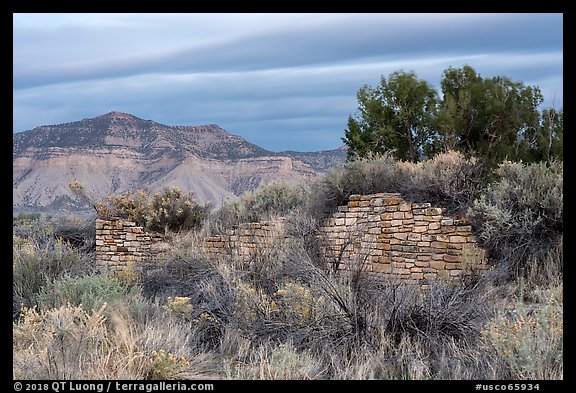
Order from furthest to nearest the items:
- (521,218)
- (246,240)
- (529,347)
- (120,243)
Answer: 1. (120,243)
2. (246,240)
3. (521,218)
4. (529,347)

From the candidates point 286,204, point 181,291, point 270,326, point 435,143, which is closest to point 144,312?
point 270,326

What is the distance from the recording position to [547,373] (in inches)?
237

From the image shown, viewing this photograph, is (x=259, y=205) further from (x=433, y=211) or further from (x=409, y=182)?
(x=433, y=211)

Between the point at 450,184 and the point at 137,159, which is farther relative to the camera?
the point at 137,159

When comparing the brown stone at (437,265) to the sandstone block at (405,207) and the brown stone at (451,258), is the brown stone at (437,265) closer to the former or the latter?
the brown stone at (451,258)

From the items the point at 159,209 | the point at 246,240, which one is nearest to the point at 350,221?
the point at 246,240

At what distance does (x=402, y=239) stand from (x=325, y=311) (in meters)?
4.85


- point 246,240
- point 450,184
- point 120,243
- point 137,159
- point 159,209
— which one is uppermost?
point 137,159

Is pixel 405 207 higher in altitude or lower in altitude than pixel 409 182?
lower

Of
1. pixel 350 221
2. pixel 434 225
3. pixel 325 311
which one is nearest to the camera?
pixel 325 311

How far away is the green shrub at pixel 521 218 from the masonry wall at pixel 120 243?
29.7 feet

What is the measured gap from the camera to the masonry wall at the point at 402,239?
37.9 feet

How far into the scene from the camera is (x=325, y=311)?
7922mm

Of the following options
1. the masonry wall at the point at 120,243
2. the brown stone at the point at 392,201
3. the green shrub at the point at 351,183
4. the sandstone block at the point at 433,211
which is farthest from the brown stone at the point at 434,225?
the masonry wall at the point at 120,243
